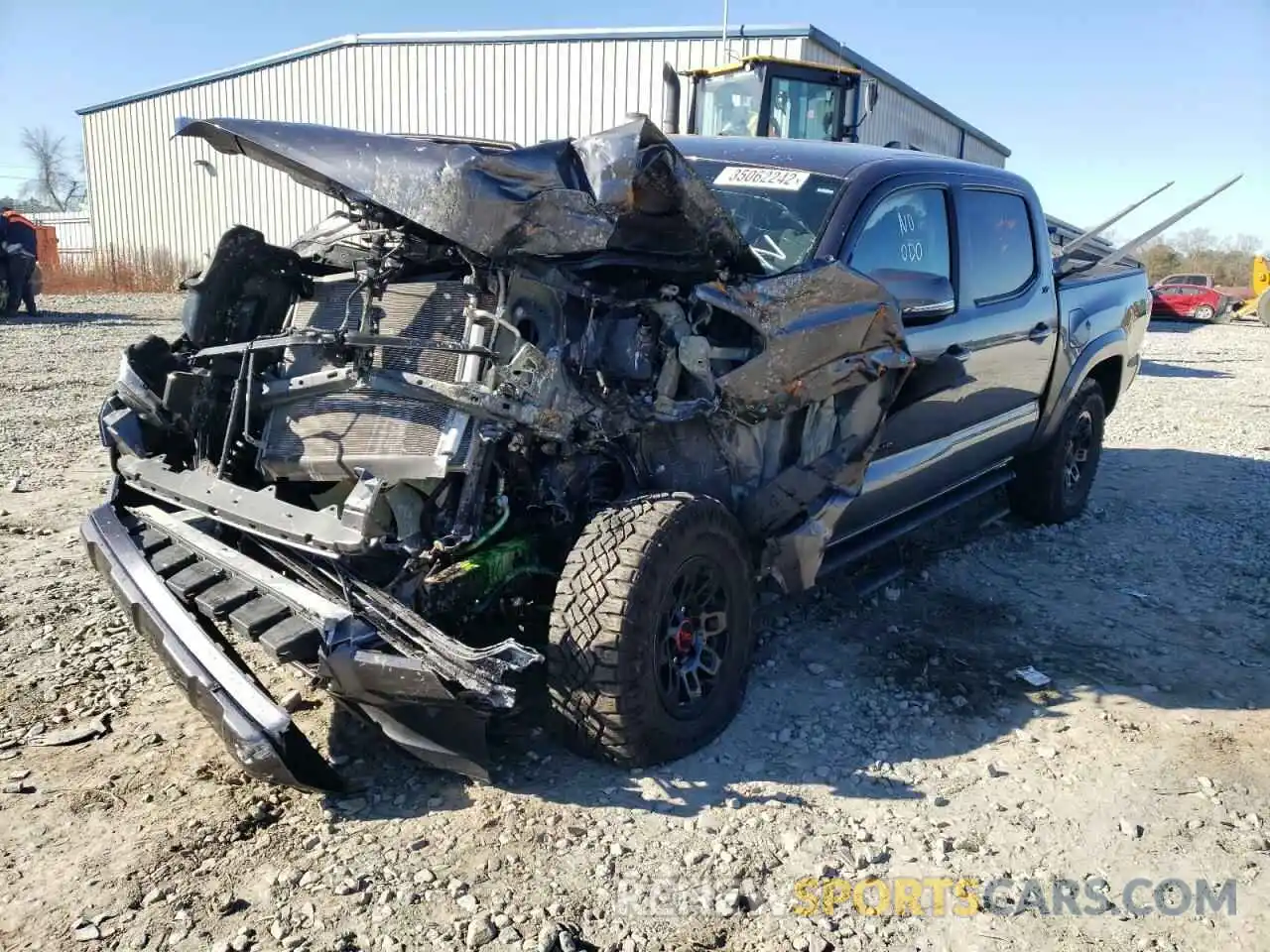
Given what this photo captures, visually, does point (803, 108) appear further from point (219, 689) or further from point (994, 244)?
point (219, 689)

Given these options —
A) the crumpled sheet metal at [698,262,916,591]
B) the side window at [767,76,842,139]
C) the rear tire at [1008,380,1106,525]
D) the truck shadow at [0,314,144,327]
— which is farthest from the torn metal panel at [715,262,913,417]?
the truck shadow at [0,314,144,327]

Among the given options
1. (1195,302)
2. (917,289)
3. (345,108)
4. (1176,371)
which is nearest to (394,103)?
(345,108)

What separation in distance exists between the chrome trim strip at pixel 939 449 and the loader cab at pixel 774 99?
328 inches

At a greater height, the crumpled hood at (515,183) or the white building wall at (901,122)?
the white building wall at (901,122)

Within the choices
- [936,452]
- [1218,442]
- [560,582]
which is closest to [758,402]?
[560,582]

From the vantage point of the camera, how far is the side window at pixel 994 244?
15.5 ft

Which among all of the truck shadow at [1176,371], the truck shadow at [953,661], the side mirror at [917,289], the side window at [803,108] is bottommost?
the truck shadow at [1176,371]

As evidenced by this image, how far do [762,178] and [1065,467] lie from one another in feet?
9.90

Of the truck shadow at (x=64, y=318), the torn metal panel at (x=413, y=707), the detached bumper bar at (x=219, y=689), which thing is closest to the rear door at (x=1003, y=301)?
the torn metal panel at (x=413, y=707)

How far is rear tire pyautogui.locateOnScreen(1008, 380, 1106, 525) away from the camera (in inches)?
234

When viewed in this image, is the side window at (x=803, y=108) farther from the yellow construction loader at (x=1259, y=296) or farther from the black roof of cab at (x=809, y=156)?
the yellow construction loader at (x=1259, y=296)

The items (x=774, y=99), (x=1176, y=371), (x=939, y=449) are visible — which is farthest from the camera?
(x=1176, y=371)

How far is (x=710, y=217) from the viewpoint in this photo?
3.25m

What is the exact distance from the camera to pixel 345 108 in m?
23.2
